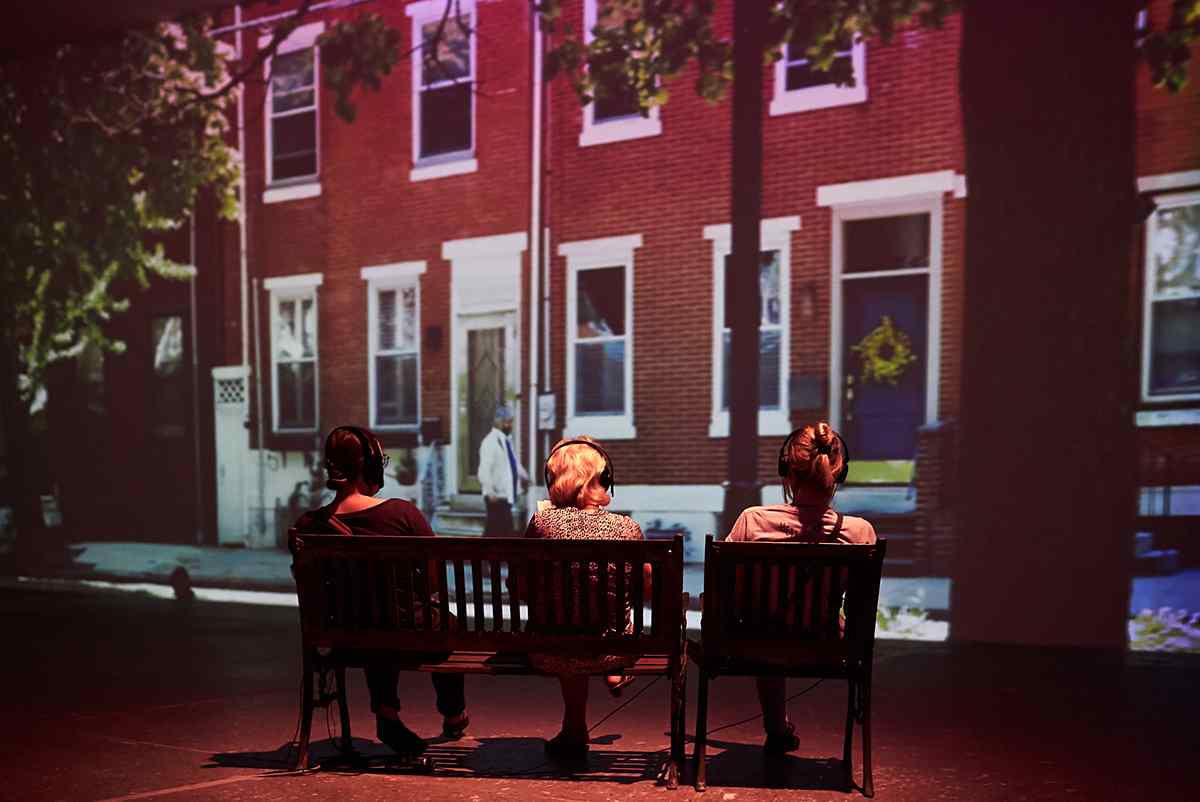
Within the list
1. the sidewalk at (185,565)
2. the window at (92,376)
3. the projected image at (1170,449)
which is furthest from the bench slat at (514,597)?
the window at (92,376)

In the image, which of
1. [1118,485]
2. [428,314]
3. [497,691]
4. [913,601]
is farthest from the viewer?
[428,314]

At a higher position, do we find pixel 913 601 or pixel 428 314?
pixel 428 314

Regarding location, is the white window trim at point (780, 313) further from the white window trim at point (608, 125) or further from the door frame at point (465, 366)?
the door frame at point (465, 366)

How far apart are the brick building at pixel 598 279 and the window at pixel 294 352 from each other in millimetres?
30

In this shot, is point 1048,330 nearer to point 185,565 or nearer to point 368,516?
point 368,516

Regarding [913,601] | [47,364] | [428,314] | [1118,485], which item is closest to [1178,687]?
[1118,485]

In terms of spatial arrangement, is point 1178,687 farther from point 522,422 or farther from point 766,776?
point 522,422

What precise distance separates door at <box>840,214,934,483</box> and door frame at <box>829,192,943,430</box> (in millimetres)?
24

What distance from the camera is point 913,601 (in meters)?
8.64

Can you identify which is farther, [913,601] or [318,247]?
[318,247]

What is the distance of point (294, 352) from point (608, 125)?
12.3ft

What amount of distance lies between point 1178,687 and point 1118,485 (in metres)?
1.74

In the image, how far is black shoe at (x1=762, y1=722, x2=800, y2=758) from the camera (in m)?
4.61

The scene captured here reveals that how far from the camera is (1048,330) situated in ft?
26.5
